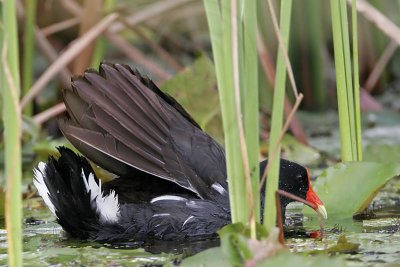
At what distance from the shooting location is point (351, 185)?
3.61 meters

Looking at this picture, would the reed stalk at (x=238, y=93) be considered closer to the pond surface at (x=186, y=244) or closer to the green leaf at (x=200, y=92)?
the pond surface at (x=186, y=244)

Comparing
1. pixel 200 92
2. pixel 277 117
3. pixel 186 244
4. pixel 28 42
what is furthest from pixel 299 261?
pixel 28 42

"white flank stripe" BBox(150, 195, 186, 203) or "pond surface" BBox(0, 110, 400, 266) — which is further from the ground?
"white flank stripe" BBox(150, 195, 186, 203)

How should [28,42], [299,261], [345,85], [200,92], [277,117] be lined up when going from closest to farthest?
[299,261] → [277,117] → [345,85] → [200,92] → [28,42]

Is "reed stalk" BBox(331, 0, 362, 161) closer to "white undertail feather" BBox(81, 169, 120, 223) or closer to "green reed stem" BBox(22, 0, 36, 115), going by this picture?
"white undertail feather" BBox(81, 169, 120, 223)

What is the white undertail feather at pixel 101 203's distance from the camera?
346 centimetres

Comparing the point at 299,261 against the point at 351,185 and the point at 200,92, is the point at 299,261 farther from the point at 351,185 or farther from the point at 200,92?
the point at 200,92

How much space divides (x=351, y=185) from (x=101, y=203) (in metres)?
1.01

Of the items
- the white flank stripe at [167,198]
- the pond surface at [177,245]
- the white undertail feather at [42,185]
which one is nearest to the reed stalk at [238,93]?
the pond surface at [177,245]

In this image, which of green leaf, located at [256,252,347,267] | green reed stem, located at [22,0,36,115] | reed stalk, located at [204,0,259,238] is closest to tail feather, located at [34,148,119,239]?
reed stalk, located at [204,0,259,238]

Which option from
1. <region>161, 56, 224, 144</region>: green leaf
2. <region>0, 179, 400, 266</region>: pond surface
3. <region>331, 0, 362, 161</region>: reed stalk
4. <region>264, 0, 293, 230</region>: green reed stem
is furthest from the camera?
<region>161, 56, 224, 144</region>: green leaf

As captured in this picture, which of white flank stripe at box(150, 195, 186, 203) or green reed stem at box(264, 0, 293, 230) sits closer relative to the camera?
green reed stem at box(264, 0, 293, 230)

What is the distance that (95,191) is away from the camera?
346cm

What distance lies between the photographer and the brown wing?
10.8 ft
